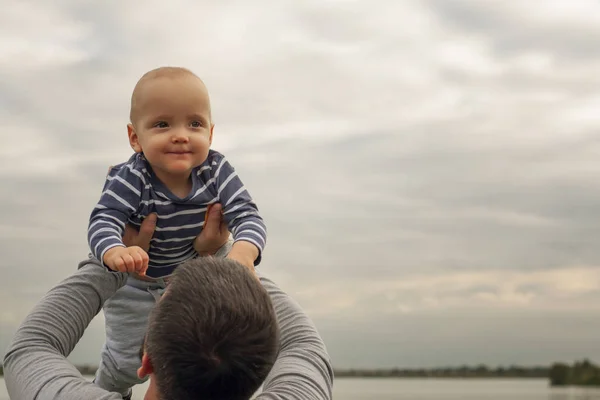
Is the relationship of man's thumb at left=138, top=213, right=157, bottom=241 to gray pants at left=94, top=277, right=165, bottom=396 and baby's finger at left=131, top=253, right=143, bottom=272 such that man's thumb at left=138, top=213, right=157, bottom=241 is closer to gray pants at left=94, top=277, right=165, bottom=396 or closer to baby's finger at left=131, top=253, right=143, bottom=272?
gray pants at left=94, top=277, right=165, bottom=396

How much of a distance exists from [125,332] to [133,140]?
1.07 m

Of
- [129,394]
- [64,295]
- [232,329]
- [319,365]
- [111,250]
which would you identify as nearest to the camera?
[232,329]

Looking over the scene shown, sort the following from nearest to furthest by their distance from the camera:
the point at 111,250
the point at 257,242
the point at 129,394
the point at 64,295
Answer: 1. the point at 64,295
2. the point at 111,250
3. the point at 257,242
4. the point at 129,394

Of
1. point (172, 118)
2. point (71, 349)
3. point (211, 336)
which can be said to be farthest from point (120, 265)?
point (211, 336)

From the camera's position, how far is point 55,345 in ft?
9.72

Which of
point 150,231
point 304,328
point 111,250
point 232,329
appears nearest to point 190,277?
point 232,329

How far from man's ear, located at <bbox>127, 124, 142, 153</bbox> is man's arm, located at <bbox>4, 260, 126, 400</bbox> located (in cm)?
105

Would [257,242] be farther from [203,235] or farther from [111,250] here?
[111,250]

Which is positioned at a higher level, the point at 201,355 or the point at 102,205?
the point at 102,205

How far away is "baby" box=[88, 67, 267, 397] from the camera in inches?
155

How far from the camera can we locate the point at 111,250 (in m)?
3.57

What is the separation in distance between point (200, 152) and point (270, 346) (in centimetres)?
177

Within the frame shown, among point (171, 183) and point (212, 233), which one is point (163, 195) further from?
point (212, 233)

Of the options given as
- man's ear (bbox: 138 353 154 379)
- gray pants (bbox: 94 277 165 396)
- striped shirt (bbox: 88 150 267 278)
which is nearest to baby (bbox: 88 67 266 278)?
striped shirt (bbox: 88 150 267 278)
